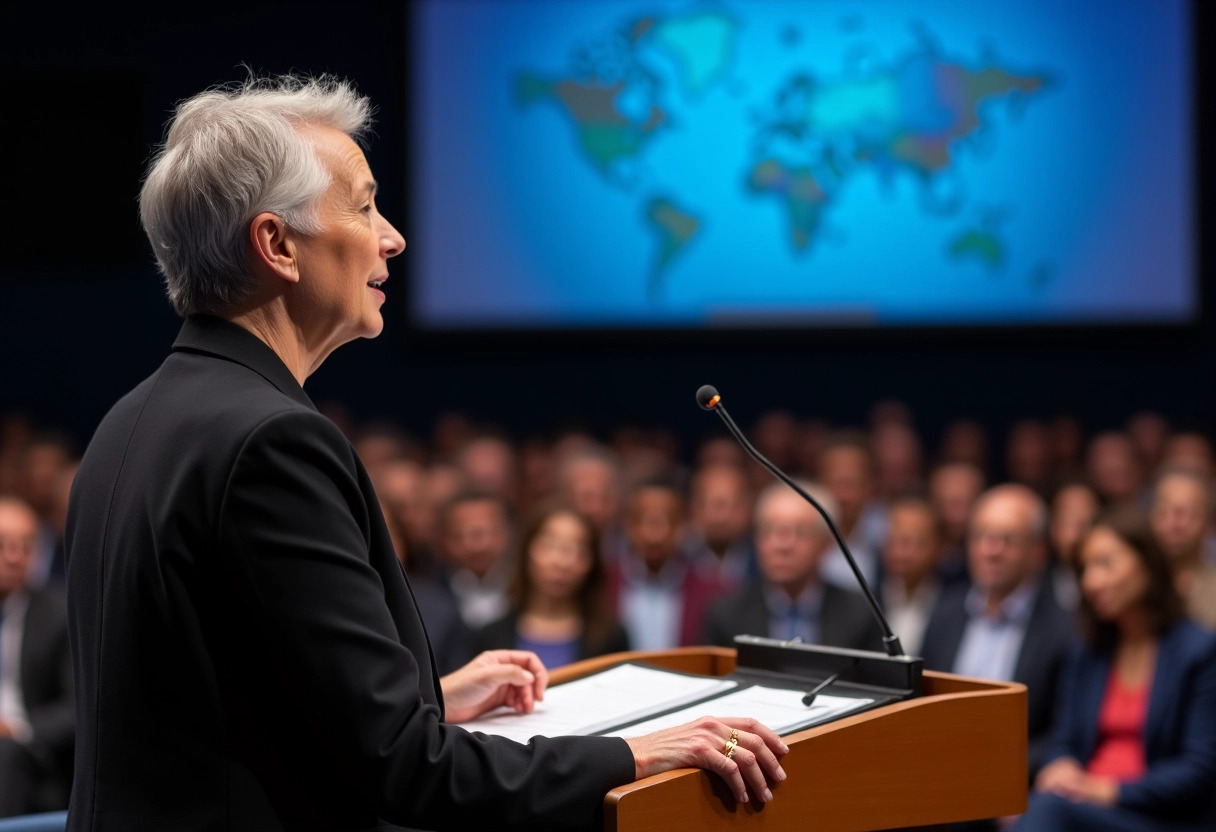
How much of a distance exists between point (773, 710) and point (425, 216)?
7.17 meters

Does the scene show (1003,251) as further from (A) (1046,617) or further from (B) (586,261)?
(A) (1046,617)

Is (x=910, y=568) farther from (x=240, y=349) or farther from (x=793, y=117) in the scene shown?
(x=793, y=117)

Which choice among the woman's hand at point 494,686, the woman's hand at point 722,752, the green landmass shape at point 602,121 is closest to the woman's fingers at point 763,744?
the woman's hand at point 722,752

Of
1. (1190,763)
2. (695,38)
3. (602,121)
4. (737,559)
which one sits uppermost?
(695,38)

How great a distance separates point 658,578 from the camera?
5.27m

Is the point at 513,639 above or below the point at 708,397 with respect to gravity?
below

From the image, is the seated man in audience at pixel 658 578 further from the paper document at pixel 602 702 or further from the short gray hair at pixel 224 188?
the short gray hair at pixel 224 188

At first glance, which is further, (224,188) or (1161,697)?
(1161,697)

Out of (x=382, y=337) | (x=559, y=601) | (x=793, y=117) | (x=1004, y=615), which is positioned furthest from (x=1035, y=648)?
(x=382, y=337)

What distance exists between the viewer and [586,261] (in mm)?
8406

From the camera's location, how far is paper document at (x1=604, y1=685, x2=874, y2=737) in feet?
4.97

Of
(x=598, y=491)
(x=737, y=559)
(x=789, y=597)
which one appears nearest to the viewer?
(x=789, y=597)

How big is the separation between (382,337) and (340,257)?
24.7ft

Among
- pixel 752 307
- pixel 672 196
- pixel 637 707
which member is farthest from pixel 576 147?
pixel 637 707
